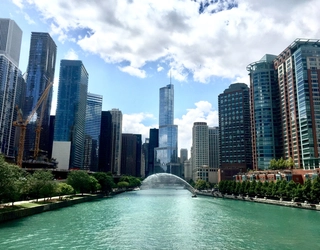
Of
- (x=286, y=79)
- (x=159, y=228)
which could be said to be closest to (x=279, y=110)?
(x=286, y=79)

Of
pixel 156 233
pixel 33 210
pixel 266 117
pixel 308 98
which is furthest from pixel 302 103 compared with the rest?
pixel 33 210

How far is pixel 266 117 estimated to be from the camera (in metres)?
188

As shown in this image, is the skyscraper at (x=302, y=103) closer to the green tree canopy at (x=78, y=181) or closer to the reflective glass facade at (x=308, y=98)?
the reflective glass facade at (x=308, y=98)

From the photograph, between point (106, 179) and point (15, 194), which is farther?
point (106, 179)

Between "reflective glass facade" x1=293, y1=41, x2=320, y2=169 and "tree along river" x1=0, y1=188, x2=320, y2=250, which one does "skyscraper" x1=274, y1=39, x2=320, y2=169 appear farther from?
"tree along river" x1=0, y1=188, x2=320, y2=250

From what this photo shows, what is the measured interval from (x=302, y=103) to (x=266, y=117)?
3402cm

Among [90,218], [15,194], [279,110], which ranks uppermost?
[279,110]

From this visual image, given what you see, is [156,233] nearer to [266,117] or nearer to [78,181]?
[78,181]

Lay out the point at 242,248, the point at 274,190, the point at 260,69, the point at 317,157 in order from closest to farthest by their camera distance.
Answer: the point at 242,248, the point at 274,190, the point at 317,157, the point at 260,69

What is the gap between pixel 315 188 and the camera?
9112cm

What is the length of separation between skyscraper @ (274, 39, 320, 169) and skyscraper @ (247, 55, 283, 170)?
8706mm

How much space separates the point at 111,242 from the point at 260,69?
180090mm

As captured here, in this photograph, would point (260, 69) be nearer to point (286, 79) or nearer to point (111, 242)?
point (286, 79)

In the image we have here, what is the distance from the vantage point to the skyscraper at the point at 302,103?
489ft
